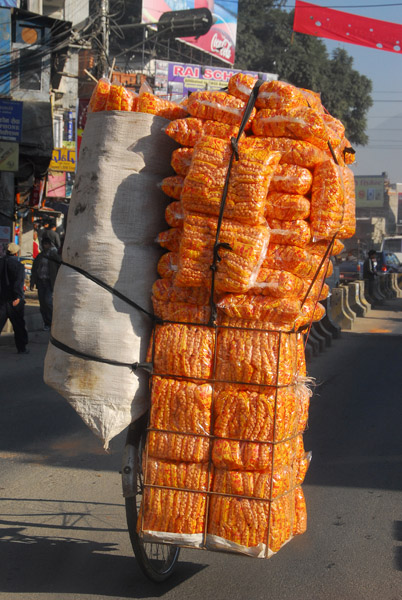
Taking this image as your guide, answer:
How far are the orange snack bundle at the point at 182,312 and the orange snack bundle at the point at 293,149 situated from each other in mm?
819

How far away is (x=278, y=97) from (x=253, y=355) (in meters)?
1.26

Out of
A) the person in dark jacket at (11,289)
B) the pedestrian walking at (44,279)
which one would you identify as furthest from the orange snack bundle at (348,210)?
the pedestrian walking at (44,279)

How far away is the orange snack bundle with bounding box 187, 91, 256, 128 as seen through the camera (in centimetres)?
348

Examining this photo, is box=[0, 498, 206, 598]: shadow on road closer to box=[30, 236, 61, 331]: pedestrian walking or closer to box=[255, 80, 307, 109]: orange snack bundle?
box=[255, 80, 307, 109]: orange snack bundle

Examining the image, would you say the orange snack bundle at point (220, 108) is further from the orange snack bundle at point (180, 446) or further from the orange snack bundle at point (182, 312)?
the orange snack bundle at point (180, 446)

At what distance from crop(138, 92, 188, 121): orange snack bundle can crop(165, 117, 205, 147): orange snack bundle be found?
0.23 meters

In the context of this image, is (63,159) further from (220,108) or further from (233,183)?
(233,183)

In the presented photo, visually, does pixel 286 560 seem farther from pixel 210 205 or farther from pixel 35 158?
pixel 35 158

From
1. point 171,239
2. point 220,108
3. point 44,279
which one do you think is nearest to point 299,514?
point 171,239

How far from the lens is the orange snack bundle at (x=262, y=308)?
10.8ft

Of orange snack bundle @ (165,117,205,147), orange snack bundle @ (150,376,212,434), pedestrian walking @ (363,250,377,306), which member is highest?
orange snack bundle @ (165,117,205,147)

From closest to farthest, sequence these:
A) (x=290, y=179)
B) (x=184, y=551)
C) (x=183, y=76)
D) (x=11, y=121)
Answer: (x=290, y=179)
(x=184, y=551)
(x=11, y=121)
(x=183, y=76)

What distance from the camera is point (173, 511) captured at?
3316mm

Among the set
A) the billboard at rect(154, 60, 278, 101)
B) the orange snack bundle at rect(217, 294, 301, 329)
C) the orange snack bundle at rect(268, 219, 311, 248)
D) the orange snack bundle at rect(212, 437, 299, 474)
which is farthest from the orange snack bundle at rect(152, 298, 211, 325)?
the billboard at rect(154, 60, 278, 101)
